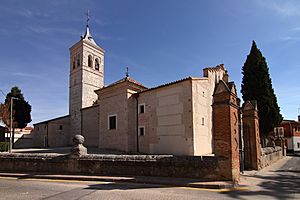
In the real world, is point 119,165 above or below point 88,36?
below

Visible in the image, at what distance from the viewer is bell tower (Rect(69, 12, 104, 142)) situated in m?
37.2

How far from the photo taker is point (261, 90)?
27797mm

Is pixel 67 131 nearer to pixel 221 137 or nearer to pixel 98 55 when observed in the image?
pixel 98 55

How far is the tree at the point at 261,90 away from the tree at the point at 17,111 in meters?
36.3

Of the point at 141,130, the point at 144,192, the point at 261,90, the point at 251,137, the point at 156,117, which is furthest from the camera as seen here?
the point at 261,90

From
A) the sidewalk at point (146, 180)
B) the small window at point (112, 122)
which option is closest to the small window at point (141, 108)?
the small window at point (112, 122)

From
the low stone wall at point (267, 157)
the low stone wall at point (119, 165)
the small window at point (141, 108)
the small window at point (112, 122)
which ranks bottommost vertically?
the low stone wall at point (267, 157)

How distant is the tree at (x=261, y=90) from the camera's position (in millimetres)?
27344

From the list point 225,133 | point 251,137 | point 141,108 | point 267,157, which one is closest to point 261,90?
point 267,157

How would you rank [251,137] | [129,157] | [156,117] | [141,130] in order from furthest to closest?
[141,130], [156,117], [251,137], [129,157]

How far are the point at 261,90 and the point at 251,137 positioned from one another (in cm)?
1629

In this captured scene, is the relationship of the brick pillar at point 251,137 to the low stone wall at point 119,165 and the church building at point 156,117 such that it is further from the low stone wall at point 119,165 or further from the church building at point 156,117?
the church building at point 156,117

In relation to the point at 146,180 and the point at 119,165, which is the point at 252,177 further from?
the point at 119,165

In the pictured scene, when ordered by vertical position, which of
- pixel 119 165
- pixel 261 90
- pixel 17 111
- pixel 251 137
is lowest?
pixel 119 165
